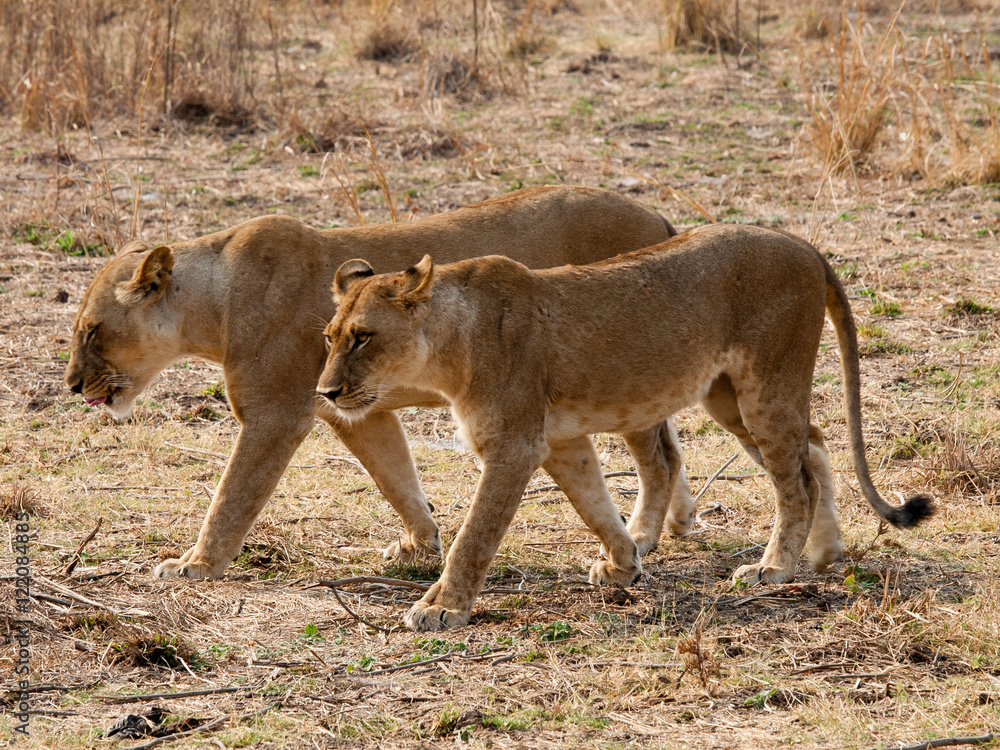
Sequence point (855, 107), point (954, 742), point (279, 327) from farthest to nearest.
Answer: point (855, 107) < point (279, 327) < point (954, 742)

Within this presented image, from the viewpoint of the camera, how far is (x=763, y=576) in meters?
5.02

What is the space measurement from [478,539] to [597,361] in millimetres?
885

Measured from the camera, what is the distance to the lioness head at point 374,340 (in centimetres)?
455

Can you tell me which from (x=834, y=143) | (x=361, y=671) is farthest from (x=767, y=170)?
(x=361, y=671)

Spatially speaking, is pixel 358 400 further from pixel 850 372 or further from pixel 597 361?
pixel 850 372

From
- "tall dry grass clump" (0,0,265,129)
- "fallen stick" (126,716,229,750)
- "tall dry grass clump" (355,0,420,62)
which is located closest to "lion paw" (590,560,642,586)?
"fallen stick" (126,716,229,750)

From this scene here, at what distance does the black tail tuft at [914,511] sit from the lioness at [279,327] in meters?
1.05

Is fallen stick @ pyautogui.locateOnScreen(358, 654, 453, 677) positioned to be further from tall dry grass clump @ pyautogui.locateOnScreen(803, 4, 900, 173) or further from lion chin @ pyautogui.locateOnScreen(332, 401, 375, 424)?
tall dry grass clump @ pyautogui.locateOnScreen(803, 4, 900, 173)

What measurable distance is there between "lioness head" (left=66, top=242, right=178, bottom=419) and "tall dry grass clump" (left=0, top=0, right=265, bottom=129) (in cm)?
770

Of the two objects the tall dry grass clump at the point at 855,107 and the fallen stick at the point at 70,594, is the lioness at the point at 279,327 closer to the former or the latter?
the fallen stick at the point at 70,594

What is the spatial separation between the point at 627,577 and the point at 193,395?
12.0 ft

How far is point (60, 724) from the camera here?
374 cm

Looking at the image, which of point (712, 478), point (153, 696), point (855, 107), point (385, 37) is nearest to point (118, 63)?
point (385, 37)

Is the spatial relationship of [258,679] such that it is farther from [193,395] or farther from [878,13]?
[878,13]
